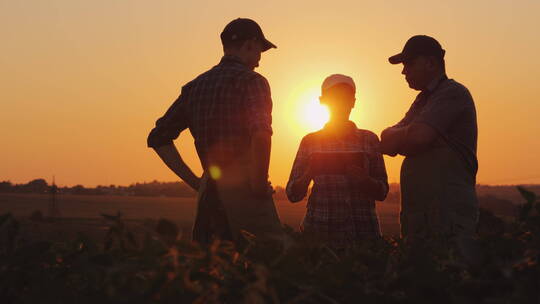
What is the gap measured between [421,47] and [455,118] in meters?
0.69

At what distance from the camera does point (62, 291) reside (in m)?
1.33

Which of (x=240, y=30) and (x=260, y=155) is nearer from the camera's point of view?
(x=260, y=155)

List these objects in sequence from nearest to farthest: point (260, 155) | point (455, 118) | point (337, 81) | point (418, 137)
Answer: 1. point (260, 155)
2. point (418, 137)
3. point (455, 118)
4. point (337, 81)

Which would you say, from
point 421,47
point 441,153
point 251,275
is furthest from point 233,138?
point 251,275

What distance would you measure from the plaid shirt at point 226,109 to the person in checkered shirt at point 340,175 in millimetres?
1356

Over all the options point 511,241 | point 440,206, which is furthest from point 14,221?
point 440,206

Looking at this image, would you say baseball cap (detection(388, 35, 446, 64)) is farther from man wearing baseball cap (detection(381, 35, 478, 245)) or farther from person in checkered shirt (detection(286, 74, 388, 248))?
person in checkered shirt (detection(286, 74, 388, 248))

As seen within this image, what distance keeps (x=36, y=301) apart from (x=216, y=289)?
387mm

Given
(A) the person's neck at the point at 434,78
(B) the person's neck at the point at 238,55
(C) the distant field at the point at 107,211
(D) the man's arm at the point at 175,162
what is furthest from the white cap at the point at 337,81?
(C) the distant field at the point at 107,211

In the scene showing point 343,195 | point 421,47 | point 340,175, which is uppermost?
point 421,47

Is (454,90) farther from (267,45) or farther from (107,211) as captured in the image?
(107,211)

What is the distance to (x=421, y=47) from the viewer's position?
4.73 m

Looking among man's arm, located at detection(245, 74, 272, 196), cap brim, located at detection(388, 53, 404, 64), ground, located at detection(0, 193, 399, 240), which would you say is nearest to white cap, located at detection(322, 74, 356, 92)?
cap brim, located at detection(388, 53, 404, 64)

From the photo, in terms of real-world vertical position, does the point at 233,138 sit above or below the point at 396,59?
below
